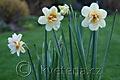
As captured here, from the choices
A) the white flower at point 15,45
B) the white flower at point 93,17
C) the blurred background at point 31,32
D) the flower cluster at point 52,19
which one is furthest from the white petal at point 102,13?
the blurred background at point 31,32

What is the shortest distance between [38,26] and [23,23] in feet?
1.69

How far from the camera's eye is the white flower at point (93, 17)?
115 centimetres

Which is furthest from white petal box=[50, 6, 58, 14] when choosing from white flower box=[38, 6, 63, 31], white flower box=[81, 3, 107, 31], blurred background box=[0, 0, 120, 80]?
blurred background box=[0, 0, 120, 80]

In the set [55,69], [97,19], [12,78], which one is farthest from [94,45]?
[12,78]

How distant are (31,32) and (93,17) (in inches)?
230

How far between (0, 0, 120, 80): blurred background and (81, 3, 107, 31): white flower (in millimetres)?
1972

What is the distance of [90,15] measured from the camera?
115 centimetres

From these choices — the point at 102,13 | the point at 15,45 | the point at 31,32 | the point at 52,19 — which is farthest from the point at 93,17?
the point at 31,32

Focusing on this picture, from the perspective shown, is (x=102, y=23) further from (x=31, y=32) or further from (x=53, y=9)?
(x=31, y=32)

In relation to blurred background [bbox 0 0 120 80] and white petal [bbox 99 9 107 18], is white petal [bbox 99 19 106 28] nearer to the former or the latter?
white petal [bbox 99 9 107 18]

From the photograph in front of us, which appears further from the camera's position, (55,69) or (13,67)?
(13,67)

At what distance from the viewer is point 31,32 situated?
6.91 m

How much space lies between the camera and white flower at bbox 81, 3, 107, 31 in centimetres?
115

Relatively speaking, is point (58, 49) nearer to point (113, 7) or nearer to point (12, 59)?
point (12, 59)
